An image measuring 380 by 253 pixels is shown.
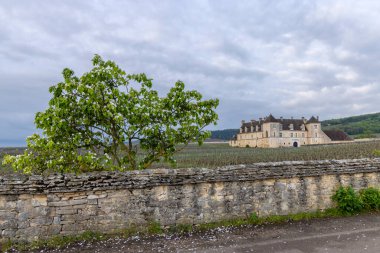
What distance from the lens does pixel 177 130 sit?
385 inches

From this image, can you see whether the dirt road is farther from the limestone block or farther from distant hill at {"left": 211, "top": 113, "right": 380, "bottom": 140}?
distant hill at {"left": 211, "top": 113, "right": 380, "bottom": 140}

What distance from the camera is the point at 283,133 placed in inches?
4144

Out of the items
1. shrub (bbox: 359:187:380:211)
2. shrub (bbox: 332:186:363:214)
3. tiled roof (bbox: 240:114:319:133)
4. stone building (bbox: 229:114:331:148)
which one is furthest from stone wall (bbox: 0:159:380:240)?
tiled roof (bbox: 240:114:319:133)

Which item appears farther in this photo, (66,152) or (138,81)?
(138,81)

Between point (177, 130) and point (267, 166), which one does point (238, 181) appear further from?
point (177, 130)

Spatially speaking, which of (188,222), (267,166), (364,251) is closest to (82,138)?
(188,222)

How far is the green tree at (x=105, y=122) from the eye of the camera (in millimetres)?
8617

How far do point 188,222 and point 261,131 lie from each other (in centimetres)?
10217

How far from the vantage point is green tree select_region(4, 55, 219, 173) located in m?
8.62

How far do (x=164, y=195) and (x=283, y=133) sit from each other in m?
103

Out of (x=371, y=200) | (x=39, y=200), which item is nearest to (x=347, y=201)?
(x=371, y=200)

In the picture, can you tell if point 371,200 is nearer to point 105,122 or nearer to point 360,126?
point 105,122

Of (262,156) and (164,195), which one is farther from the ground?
(164,195)

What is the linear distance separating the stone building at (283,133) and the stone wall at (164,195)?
94290 millimetres
